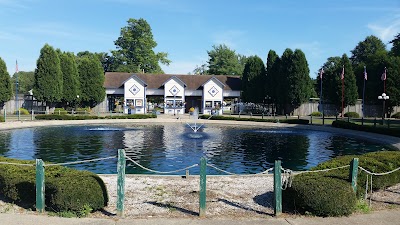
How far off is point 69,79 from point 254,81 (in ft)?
107

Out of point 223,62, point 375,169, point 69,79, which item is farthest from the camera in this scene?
point 223,62

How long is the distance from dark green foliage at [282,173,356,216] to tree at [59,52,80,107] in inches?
2267

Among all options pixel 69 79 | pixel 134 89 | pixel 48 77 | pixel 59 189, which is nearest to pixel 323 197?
pixel 59 189

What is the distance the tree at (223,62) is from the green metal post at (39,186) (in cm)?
9281

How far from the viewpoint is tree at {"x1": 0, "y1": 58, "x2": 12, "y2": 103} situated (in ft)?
181

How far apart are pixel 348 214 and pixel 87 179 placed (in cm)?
651

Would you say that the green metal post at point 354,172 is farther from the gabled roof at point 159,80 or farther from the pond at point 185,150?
the gabled roof at point 159,80

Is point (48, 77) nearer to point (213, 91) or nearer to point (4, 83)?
point (4, 83)

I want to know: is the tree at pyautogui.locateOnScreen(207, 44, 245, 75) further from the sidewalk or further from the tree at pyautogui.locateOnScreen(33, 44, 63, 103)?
the sidewalk

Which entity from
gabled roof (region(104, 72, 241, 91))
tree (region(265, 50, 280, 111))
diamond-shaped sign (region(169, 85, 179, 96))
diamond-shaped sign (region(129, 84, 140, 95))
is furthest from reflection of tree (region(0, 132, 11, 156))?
tree (region(265, 50, 280, 111))

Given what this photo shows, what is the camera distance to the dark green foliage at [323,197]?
857 cm

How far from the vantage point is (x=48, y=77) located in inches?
2282

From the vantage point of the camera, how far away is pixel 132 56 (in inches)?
3765

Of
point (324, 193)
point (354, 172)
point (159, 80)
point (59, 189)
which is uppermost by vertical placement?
point (159, 80)
